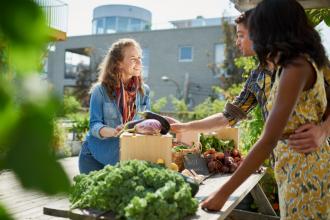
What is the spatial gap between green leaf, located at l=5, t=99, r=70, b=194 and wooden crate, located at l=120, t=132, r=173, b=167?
1988mm

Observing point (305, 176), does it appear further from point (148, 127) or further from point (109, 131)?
point (109, 131)

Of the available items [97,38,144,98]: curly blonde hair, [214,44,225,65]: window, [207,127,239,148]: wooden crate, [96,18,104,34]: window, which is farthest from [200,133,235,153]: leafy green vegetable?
[96,18,104,34]: window

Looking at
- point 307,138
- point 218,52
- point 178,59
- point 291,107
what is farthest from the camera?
point 178,59

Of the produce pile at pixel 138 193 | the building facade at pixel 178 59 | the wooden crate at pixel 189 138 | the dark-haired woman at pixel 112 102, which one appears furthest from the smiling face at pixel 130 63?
the building facade at pixel 178 59

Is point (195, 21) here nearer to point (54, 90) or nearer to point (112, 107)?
point (112, 107)

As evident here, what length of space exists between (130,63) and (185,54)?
23450 millimetres

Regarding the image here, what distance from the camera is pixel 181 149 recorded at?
2.79 m

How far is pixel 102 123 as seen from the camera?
281cm

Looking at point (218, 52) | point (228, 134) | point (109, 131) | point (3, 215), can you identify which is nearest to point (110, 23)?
point (218, 52)

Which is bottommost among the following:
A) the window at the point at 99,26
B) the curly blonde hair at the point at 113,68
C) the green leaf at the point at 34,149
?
the green leaf at the point at 34,149

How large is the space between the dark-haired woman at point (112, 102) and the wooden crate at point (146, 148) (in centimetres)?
45

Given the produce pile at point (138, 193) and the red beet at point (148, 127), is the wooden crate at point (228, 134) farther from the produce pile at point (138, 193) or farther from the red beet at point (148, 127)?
the produce pile at point (138, 193)

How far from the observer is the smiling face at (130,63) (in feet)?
9.65

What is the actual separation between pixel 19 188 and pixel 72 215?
4.95ft
